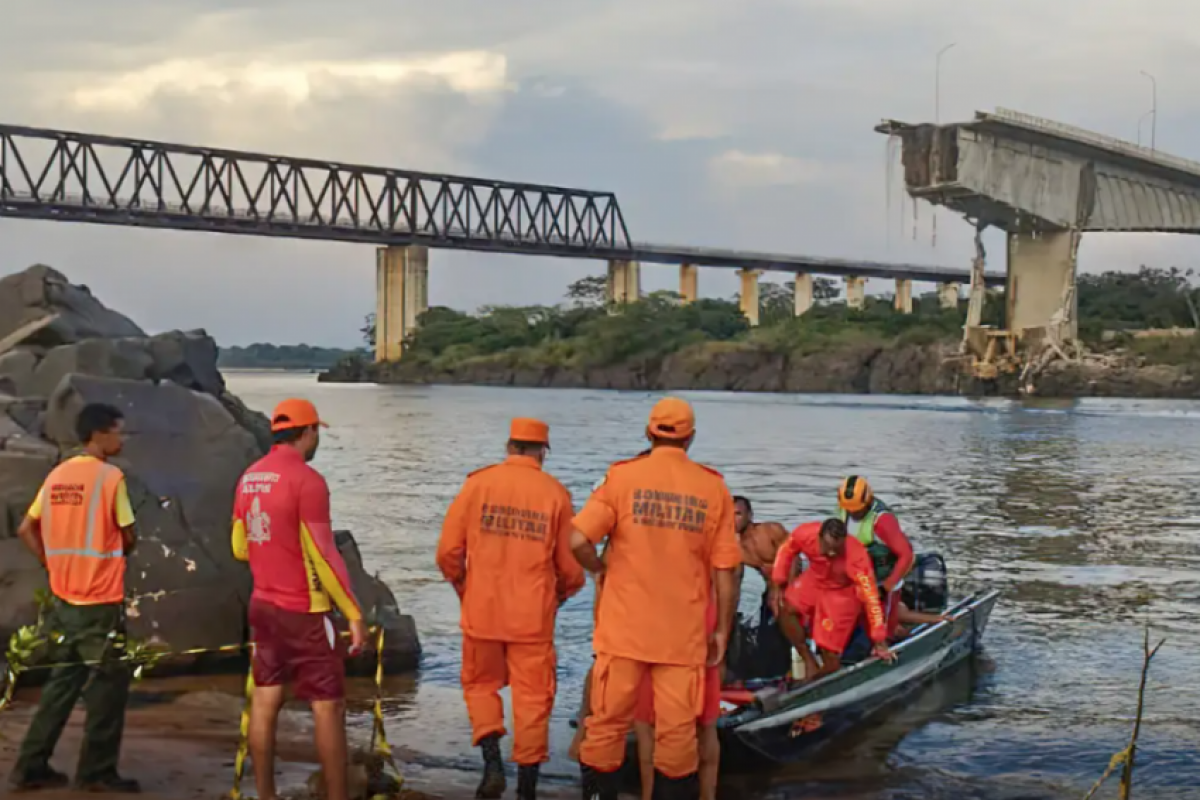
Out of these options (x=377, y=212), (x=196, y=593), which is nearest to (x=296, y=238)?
(x=377, y=212)

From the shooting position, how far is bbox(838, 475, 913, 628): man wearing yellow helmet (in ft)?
32.3

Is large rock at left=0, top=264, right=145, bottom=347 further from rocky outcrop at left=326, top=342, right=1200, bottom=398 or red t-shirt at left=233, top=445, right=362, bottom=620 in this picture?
rocky outcrop at left=326, top=342, right=1200, bottom=398

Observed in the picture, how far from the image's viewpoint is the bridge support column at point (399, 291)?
119500 mm

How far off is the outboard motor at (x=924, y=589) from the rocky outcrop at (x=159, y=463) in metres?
3.97

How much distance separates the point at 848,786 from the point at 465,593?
115 inches

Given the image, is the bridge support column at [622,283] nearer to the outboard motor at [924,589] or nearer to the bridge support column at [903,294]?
the bridge support column at [903,294]

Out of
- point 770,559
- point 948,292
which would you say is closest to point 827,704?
point 770,559

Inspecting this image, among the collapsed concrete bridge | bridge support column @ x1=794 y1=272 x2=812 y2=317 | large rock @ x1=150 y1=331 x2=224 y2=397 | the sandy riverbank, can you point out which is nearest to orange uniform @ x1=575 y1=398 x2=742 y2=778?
the sandy riverbank

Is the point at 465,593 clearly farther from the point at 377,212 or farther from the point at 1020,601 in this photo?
the point at 377,212

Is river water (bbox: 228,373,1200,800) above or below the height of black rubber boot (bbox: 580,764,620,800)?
below

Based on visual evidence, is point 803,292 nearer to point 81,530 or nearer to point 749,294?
point 749,294

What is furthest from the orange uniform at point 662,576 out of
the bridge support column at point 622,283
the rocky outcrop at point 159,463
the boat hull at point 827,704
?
the bridge support column at point 622,283

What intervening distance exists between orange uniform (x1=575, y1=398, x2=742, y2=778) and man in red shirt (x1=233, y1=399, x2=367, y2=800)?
1.10 metres

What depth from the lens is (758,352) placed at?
117 meters
